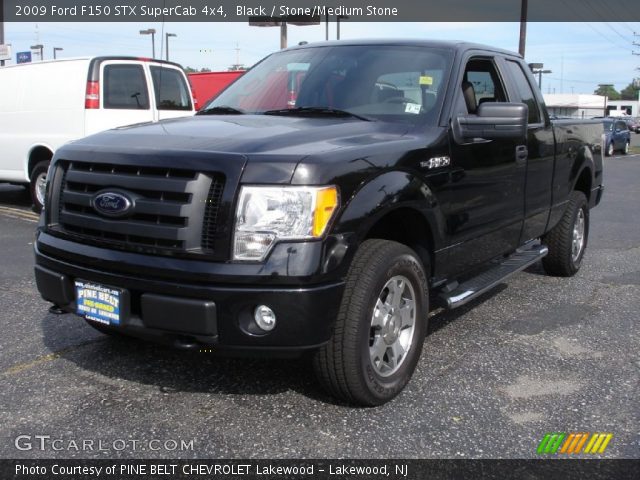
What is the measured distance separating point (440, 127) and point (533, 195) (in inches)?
60.2

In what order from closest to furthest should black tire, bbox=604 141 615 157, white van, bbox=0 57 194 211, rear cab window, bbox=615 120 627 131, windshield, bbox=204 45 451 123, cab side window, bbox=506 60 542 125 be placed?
windshield, bbox=204 45 451 123 → cab side window, bbox=506 60 542 125 → white van, bbox=0 57 194 211 → black tire, bbox=604 141 615 157 → rear cab window, bbox=615 120 627 131

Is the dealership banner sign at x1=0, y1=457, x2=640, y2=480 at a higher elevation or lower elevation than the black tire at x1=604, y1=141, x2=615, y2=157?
higher

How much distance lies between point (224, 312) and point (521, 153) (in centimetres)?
275

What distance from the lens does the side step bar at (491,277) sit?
12.7ft

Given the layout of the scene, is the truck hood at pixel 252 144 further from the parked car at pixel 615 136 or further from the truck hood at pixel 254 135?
the parked car at pixel 615 136

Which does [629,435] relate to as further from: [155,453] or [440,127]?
[155,453]

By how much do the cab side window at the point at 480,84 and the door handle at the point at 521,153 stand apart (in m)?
0.39

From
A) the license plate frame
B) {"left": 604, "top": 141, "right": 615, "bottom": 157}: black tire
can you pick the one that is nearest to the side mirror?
the license plate frame

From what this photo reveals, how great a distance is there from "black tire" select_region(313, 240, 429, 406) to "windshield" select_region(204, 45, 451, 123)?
39.9 inches

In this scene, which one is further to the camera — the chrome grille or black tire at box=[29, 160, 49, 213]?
black tire at box=[29, 160, 49, 213]

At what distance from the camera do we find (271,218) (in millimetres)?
2807

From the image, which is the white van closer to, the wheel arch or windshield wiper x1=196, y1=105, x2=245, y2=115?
windshield wiper x1=196, y1=105, x2=245, y2=115

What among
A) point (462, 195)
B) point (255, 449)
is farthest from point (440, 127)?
point (255, 449)

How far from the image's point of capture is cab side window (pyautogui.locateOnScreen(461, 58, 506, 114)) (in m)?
4.23
